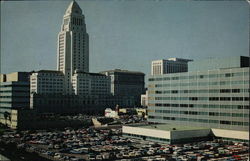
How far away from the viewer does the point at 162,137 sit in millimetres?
20109

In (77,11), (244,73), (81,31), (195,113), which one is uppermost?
(77,11)

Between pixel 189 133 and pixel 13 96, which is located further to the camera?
pixel 13 96

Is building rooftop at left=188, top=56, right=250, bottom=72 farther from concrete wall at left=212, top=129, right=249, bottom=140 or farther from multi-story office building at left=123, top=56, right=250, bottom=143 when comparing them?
concrete wall at left=212, top=129, right=249, bottom=140

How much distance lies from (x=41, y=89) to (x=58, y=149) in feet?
102

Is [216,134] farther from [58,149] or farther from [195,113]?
[58,149]

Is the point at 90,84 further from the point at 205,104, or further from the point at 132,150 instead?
the point at 132,150

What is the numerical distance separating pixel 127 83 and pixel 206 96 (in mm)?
51760

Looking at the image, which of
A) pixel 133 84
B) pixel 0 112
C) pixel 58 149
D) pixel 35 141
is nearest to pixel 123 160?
pixel 58 149

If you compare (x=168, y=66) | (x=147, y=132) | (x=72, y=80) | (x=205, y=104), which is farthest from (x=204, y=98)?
(x=168, y=66)

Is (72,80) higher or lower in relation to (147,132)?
higher

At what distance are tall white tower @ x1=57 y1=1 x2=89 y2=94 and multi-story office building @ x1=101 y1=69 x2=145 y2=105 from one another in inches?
676

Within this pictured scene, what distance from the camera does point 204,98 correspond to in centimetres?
2183

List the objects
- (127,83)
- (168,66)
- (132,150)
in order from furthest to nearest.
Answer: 1. (127,83)
2. (168,66)
3. (132,150)

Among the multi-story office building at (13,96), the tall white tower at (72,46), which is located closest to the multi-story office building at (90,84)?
the tall white tower at (72,46)
